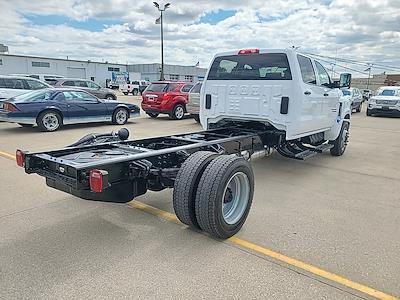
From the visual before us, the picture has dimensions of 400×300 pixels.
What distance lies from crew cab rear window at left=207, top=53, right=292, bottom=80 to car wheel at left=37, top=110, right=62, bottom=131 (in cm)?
630

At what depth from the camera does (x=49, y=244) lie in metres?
3.42

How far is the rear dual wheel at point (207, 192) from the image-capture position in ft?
11.0

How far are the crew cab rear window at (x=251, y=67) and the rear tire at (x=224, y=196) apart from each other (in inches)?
101

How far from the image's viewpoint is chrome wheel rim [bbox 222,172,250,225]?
376 centimetres

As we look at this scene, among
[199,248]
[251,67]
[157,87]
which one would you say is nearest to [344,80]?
[251,67]

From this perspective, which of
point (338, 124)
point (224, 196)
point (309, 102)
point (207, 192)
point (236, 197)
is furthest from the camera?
point (338, 124)

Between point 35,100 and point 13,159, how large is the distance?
398 cm

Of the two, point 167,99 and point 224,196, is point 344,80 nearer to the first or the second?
point 224,196

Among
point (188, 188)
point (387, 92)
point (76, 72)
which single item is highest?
point (76, 72)

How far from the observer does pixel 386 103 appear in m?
19.4

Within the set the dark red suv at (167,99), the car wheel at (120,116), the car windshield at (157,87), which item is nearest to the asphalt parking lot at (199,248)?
the car wheel at (120,116)

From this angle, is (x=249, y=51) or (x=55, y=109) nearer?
(x=249, y=51)

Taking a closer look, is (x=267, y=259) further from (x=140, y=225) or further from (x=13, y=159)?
(x=13, y=159)

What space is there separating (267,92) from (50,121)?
760 cm
